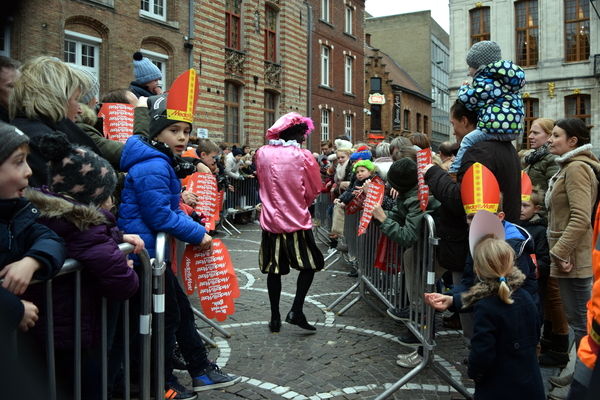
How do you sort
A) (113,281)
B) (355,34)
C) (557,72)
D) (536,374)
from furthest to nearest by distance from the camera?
(355,34)
(557,72)
(536,374)
(113,281)

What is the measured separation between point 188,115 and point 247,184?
35.0 ft

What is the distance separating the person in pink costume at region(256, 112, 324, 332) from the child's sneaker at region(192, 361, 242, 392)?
1.33 metres

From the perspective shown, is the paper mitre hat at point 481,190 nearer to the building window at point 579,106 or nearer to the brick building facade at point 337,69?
the brick building facade at point 337,69

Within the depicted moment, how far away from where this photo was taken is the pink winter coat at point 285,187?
5.03 metres

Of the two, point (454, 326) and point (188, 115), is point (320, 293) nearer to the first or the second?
point (454, 326)

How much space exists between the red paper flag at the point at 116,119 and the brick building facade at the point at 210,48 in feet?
28.8

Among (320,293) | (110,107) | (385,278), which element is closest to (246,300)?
(320,293)

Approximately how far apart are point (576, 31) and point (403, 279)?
3290cm

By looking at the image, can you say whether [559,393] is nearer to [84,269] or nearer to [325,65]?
[84,269]

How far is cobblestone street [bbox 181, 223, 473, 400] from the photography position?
3.71 metres

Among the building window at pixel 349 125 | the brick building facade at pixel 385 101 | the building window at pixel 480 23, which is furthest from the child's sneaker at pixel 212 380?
the brick building facade at pixel 385 101

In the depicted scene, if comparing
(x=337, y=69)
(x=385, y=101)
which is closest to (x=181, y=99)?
(x=337, y=69)

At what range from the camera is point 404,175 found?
448cm

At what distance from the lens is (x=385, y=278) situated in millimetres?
4895
